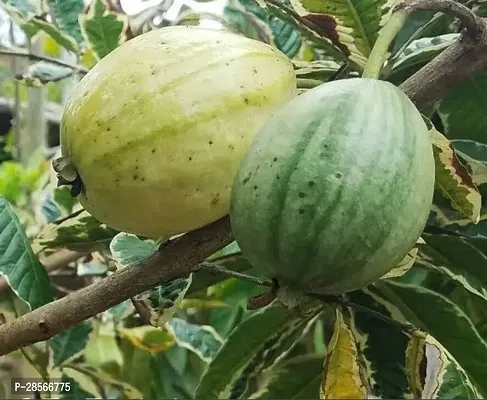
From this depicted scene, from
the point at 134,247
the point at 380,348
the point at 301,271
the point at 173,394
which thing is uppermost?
the point at 301,271

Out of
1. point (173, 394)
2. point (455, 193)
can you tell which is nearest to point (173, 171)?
point (455, 193)

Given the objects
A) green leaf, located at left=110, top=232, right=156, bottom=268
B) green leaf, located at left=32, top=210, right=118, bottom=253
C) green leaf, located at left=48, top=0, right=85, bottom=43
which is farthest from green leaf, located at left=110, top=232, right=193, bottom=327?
green leaf, located at left=48, top=0, right=85, bottom=43

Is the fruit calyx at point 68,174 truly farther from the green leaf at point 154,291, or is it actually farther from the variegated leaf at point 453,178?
the variegated leaf at point 453,178

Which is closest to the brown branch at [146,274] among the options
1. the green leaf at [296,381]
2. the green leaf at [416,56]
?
the green leaf at [416,56]

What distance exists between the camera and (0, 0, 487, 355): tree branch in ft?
1.70

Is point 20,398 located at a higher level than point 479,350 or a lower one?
lower

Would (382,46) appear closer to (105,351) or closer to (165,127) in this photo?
(165,127)

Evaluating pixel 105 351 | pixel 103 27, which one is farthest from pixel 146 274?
pixel 105 351

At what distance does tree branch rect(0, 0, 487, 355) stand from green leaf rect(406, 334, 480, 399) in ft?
0.59

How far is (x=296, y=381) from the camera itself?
85 centimetres

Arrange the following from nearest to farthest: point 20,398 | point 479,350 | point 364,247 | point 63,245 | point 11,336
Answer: point 364,247, point 11,336, point 479,350, point 63,245, point 20,398

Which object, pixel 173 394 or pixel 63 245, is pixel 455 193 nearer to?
pixel 63 245

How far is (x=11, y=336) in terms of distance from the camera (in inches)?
21.6

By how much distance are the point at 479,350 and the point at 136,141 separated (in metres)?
0.38
